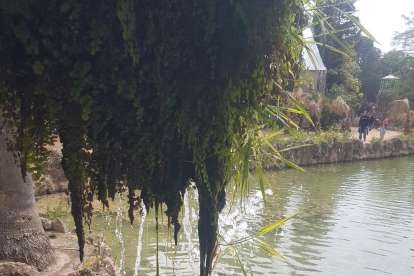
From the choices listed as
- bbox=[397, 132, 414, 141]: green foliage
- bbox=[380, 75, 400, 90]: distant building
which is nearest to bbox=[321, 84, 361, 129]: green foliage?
bbox=[397, 132, 414, 141]: green foliage

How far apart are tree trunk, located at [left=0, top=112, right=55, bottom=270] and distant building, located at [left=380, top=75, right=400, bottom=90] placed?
3055cm

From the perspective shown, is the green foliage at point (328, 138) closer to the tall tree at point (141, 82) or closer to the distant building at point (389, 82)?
the tall tree at point (141, 82)

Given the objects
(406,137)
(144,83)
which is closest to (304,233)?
(144,83)

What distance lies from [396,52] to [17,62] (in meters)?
36.3

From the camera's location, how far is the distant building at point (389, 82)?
30.6 metres

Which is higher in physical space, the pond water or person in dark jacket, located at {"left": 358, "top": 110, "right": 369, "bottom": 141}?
person in dark jacket, located at {"left": 358, "top": 110, "right": 369, "bottom": 141}

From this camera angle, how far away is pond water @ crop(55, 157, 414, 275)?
5.46m

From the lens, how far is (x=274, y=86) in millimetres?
1978

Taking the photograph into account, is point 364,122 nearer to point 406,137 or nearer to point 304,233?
point 406,137

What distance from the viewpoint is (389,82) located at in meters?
32.2

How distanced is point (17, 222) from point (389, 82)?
33.0m

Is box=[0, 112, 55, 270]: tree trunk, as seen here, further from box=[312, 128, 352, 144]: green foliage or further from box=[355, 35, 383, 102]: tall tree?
box=[355, 35, 383, 102]: tall tree

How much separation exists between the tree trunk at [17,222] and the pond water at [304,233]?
995 mm

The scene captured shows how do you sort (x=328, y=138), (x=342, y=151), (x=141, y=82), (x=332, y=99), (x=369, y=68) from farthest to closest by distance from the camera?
(x=369, y=68) → (x=332, y=99) → (x=342, y=151) → (x=328, y=138) → (x=141, y=82)
